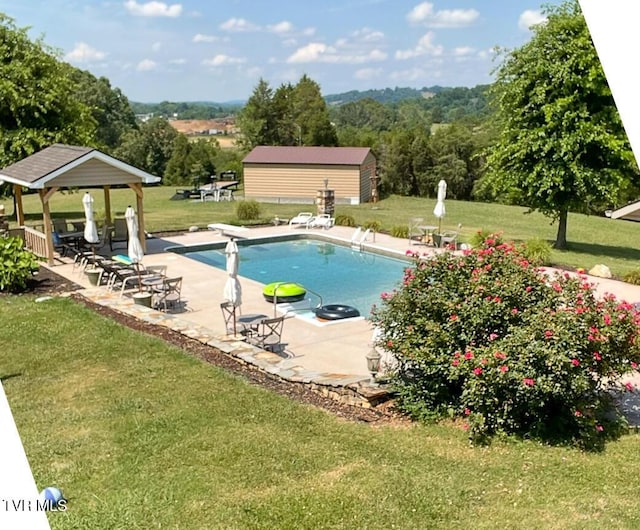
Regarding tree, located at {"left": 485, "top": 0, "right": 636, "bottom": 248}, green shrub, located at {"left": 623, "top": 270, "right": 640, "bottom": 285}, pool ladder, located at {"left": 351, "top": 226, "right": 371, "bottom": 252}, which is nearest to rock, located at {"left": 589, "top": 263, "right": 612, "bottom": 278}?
green shrub, located at {"left": 623, "top": 270, "right": 640, "bottom": 285}

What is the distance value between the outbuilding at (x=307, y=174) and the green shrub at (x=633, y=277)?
20289mm

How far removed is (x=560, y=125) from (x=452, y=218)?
11.0 m

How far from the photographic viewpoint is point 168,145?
5531 centimetres

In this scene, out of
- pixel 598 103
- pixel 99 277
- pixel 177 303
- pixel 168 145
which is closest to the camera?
pixel 177 303

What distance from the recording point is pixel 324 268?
18.2 m

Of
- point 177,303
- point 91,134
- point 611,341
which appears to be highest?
point 91,134

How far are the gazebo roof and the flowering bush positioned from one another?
11.6 m

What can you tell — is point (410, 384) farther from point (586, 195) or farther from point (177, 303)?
point (586, 195)

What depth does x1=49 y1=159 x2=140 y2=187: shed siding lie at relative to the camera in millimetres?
16406

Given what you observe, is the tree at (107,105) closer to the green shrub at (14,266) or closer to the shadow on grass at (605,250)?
the shadow on grass at (605,250)

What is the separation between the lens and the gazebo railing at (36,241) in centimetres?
1720

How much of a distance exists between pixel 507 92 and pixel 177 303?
12653 mm

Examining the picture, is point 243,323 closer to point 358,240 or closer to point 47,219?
point 47,219

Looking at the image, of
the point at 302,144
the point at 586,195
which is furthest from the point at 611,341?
the point at 302,144
